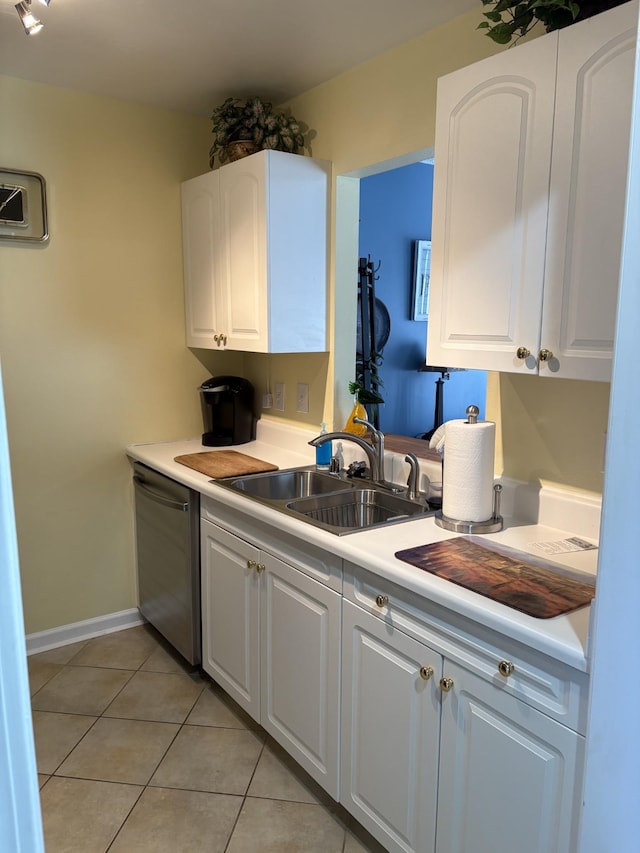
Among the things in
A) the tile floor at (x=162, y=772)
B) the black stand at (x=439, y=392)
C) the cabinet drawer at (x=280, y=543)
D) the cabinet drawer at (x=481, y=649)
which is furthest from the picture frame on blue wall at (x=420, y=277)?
the cabinet drawer at (x=481, y=649)

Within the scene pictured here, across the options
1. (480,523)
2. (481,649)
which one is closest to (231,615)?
(480,523)

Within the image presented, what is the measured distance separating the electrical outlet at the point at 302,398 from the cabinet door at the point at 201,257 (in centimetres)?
44

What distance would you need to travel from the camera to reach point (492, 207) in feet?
5.26

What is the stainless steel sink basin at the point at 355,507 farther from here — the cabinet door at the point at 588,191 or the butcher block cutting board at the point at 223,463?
the cabinet door at the point at 588,191

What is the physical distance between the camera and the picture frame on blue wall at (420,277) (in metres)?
3.99

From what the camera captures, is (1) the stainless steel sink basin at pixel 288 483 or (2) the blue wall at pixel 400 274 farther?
(2) the blue wall at pixel 400 274

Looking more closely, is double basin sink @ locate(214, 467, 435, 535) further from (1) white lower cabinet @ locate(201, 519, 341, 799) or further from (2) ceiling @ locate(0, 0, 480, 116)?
(2) ceiling @ locate(0, 0, 480, 116)

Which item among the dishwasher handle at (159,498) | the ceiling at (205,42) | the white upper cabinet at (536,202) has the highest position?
the ceiling at (205,42)

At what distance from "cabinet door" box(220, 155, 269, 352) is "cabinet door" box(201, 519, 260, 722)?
802 millimetres

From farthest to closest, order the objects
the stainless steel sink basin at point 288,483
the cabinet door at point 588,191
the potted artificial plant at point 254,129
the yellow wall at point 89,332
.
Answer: the yellow wall at point 89,332
the potted artificial plant at point 254,129
the stainless steel sink basin at point 288,483
the cabinet door at point 588,191

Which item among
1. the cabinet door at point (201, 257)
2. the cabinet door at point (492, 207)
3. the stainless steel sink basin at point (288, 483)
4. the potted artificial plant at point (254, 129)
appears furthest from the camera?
the cabinet door at point (201, 257)

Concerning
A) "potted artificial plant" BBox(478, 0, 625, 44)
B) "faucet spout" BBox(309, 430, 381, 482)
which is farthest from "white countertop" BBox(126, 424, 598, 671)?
"potted artificial plant" BBox(478, 0, 625, 44)

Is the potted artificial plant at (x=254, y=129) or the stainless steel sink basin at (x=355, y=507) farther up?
the potted artificial plant at (x=254, y=129)

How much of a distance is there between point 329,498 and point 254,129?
1531mm
